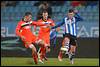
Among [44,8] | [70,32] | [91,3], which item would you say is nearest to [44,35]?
[70,32]

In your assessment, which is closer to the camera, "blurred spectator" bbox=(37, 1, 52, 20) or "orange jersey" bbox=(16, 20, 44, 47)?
"orange jersey" bbox=(16, 20, 44, 47)

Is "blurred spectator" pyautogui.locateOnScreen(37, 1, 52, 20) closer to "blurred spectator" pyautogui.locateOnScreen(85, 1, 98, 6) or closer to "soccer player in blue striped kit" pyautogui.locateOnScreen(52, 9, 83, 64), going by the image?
"blurred spectator" pyautogui.locateOnScreen(85, 1, 98, 6)

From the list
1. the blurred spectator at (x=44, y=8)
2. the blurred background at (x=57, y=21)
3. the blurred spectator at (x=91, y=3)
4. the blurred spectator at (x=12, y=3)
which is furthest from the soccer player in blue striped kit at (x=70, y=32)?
the blurred spectator at (x=12, y=3)

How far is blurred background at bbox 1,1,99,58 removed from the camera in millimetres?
17219

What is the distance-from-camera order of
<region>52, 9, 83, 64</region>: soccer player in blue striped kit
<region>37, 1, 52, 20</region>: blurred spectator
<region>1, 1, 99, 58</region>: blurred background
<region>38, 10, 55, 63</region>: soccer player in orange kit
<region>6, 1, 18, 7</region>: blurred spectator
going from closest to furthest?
<region>52, 9, 83, 64</region>: soccer player in blue striped kit → <region>38, 10, 55, 63</region>: soccer player in orange kit → <region>1, 1, 99, 58</region>: blurred background → <region>37, 1, 52, 20</region>: blurred spectator → <region>6, 1, 18, 7</region>: blurred spectator

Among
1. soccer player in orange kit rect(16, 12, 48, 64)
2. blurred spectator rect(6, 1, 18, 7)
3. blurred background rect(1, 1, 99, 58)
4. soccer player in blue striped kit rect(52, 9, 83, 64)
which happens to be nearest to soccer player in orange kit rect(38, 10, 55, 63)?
soccer player in orange kit rect(16, 12, 48, 64)

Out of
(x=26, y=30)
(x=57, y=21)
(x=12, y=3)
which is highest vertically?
(x=12, y=3)

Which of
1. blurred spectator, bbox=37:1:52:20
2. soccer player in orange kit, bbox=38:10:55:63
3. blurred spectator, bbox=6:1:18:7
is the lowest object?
soccer player in orange kit, bbox=38:10:55:63

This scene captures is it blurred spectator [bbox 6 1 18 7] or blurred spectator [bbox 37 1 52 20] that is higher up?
blurred spectator [bbox 6 1 18 7]

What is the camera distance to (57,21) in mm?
18062

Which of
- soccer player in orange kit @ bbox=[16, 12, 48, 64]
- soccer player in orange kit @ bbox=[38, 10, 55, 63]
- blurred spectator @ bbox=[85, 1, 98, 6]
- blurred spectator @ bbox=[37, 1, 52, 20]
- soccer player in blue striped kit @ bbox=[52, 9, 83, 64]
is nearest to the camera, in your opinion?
soccer player in orange kit @ bbox=[16, 12, 48, 64]

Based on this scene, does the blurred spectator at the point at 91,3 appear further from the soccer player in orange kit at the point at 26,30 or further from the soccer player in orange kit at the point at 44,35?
the soccer player in orange kit at the point at 26,30

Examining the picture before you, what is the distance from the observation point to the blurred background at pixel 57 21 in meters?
17.2

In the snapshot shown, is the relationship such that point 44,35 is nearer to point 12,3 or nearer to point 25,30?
point 25,30
